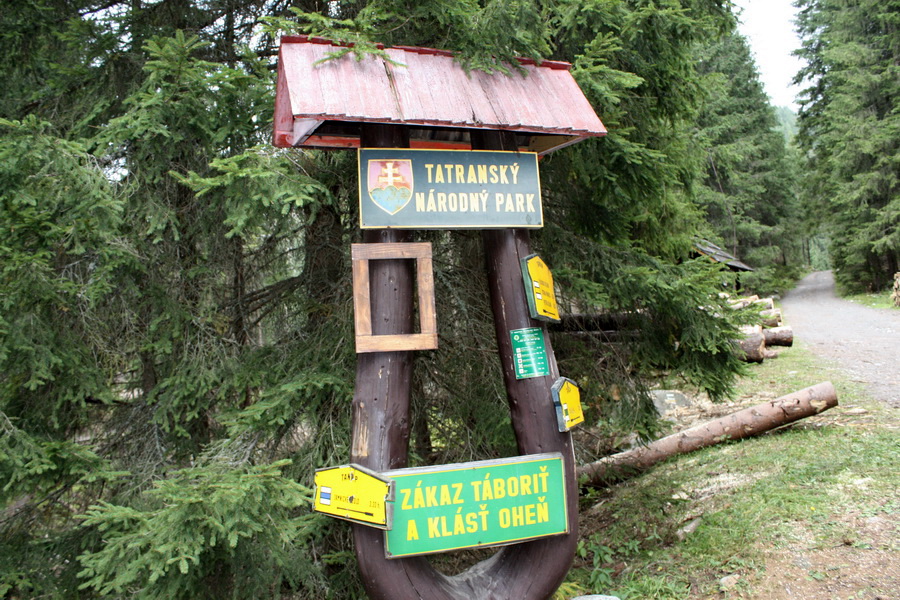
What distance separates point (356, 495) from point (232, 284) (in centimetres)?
275

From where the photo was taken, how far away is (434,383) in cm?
499

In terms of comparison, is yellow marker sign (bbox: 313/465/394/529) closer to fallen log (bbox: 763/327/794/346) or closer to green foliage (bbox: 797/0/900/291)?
fallen log (bbox: 763/327/794/346)

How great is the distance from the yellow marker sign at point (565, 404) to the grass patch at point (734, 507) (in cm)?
179

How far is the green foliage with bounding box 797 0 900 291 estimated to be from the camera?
24.4 m

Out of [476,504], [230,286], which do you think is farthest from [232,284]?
[476,504]

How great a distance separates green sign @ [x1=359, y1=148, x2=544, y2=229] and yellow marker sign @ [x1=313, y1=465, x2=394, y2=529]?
1.36 metres

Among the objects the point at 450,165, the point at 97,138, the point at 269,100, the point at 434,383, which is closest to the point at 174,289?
the point at 97,138

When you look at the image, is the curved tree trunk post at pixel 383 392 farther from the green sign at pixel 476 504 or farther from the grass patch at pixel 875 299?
the grass patch at pixel 875 299

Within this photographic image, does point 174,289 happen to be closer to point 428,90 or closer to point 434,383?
point 434,383

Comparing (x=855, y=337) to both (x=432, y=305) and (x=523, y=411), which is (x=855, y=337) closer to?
(x=523, y=411)

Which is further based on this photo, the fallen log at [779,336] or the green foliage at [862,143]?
the green foliage at [862,143]

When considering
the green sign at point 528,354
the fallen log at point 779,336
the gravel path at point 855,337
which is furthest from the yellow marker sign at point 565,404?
the fallen log at point 779,336

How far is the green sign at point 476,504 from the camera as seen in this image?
3.19 metres

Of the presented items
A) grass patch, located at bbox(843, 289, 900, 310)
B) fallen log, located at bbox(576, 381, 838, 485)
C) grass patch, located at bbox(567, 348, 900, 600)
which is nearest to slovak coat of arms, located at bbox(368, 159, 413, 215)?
grass patch, located at bbox(567, 348, 900, 600)
